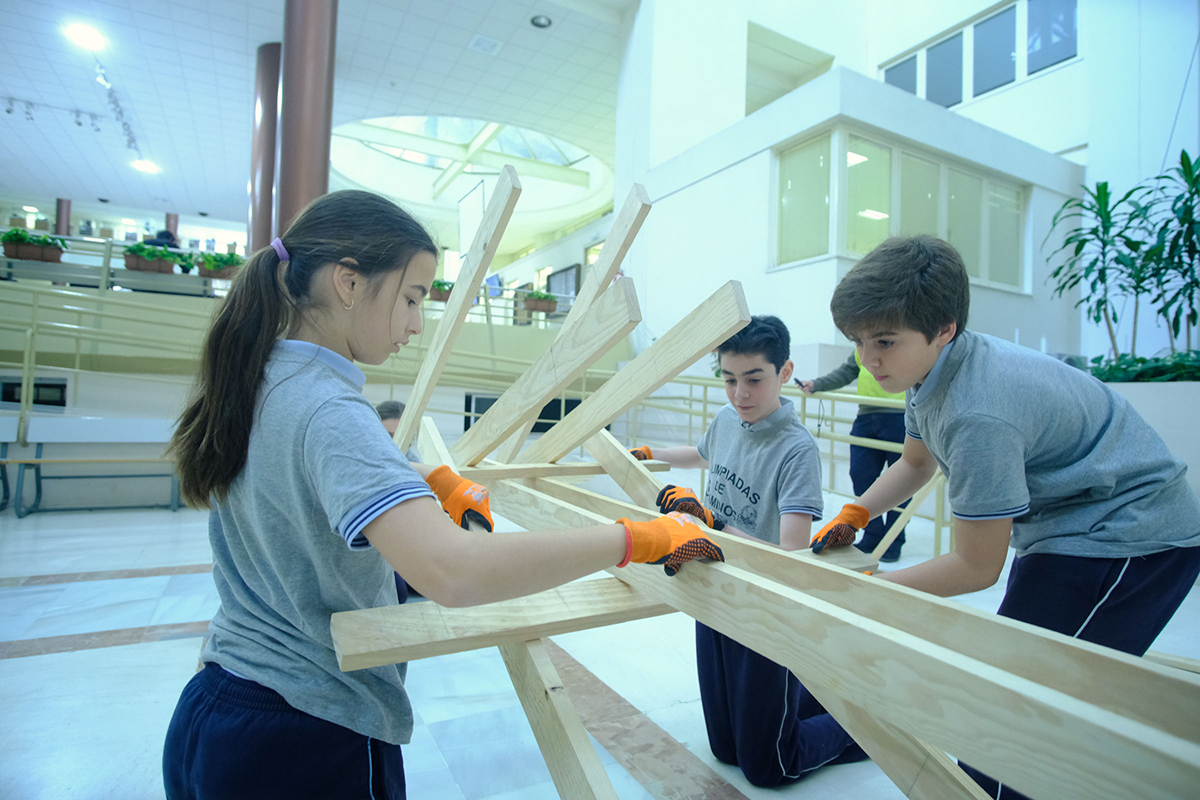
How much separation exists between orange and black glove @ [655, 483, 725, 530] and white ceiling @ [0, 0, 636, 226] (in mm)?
8837

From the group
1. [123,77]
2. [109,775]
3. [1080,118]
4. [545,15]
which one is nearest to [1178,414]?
[109,775]

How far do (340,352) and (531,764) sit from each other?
4.87 ft

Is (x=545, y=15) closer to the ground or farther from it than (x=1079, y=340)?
farther from it

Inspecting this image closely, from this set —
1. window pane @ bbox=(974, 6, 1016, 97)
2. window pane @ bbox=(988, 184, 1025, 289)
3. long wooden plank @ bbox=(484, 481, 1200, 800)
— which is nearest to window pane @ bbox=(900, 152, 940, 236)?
window pane @ bbox=(988, 184, 1025, 289)

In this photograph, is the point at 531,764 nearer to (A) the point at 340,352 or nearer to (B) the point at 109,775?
(B) the point at 109,775

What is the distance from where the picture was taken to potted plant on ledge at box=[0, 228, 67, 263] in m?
7.78

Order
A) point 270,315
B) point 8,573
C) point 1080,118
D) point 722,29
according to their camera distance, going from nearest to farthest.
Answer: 1. point 270,315
2. point 8,573
3. point 1080,118
4. point 722,29

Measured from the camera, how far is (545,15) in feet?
28.3

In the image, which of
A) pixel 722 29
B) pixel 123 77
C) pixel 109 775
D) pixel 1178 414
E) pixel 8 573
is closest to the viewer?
pixel 109 775

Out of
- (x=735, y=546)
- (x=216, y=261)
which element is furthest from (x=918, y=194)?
(x=216, y=261)

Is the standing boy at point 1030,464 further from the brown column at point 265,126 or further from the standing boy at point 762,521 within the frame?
the brown column at point 265,126

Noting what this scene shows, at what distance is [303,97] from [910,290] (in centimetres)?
721

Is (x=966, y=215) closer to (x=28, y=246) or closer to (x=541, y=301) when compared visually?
(x=541, y=301)

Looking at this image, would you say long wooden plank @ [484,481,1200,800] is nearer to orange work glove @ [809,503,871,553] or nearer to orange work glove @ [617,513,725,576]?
orange work glove @ [617,513,725,576]
